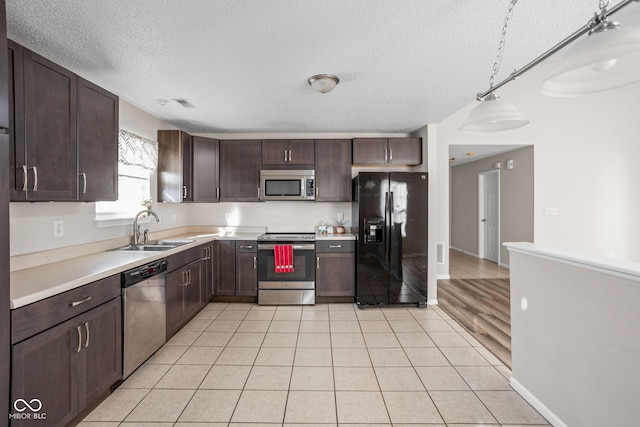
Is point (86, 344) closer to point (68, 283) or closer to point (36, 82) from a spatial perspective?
point (68, 283)

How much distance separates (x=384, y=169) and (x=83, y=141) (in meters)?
3.45

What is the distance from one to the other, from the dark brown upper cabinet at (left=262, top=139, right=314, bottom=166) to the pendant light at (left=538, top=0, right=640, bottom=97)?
9.83 ft

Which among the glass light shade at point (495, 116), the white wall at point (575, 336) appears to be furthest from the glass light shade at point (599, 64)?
the white wall at point (575, 336)

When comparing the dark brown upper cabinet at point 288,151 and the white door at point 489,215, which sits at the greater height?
the dark brown upper cabinet at point 288,151

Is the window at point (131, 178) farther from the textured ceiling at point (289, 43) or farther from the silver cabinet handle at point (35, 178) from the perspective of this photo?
the silver cabinet handle at point (35, 178)

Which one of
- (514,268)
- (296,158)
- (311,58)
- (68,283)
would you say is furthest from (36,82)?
(514,268)

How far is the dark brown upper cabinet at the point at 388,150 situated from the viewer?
3957 millimetres

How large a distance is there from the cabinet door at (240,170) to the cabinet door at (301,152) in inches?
17.5

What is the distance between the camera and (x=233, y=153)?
404 centimetres

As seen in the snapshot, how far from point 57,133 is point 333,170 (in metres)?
2.87

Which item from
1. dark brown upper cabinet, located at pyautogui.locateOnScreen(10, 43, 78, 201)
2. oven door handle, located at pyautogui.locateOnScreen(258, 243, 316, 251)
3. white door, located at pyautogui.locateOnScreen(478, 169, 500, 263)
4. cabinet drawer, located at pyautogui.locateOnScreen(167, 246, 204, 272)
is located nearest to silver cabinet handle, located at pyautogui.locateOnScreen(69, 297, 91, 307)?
dark brown upper cabinet, located at pyautogui.locateOnScreen(10, 43, 78, 201)

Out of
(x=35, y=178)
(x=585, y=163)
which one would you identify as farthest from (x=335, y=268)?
(x=585, y=163)

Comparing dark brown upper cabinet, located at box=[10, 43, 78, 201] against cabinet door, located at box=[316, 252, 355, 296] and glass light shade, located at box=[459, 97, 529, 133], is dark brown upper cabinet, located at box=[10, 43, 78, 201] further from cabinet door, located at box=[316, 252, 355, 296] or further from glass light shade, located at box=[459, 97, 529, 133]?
cabinet door, located at box=[316, 252, 355, 296]

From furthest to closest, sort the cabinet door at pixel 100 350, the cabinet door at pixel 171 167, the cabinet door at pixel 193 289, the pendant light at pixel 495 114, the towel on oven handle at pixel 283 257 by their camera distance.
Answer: the towel on oven handle at pixel 283 257, the cabinet door at pixel 171 167, the cabinet door at pixel 193 289, the cabinet door at pixel 100 350, the pendant light at pixel 495 114
